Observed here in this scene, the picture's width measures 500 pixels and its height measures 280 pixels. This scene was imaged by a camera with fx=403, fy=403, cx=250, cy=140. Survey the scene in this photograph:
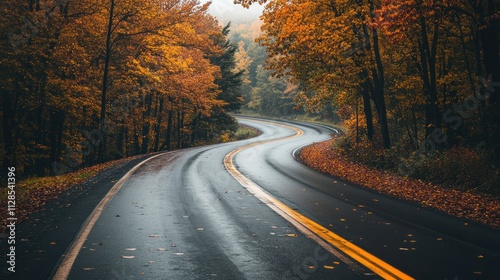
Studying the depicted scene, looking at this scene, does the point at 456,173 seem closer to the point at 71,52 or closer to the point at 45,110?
the point at 71,52

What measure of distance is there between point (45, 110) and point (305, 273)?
2271 cm

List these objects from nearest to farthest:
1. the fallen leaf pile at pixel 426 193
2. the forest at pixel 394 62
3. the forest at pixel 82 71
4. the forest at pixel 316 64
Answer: the fallen leaf pile at pixel 426 193 < the forest at pixel 316 64 < the forest at pixel 394 62 < the forest at pixel 82 71

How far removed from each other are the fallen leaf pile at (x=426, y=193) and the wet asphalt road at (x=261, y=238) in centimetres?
82

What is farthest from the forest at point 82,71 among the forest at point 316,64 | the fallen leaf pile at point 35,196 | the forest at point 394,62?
the forest at point 394,62

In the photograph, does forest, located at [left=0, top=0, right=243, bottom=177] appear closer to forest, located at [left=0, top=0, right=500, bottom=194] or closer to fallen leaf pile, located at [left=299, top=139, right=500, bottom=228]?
forest, located at [left=0, top=0, right=500, bottom=194]

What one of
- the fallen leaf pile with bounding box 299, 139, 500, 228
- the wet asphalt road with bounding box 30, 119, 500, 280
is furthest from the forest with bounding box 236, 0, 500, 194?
the wet asphalt road with bounding box 30, 119, 500, 280

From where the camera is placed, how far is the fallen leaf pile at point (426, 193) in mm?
9312

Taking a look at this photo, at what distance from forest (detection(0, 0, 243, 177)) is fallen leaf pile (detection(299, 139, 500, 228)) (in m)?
12.2

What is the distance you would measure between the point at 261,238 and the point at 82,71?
711 inches

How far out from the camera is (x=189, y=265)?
5531mm

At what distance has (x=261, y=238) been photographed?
6828 mm

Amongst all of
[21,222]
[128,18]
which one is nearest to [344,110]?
[128,18]

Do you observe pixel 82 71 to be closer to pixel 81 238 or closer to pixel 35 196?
pixel 35 196

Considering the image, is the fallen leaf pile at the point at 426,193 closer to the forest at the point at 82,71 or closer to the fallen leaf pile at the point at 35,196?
the fallen leaf pile at the point at 35,196
